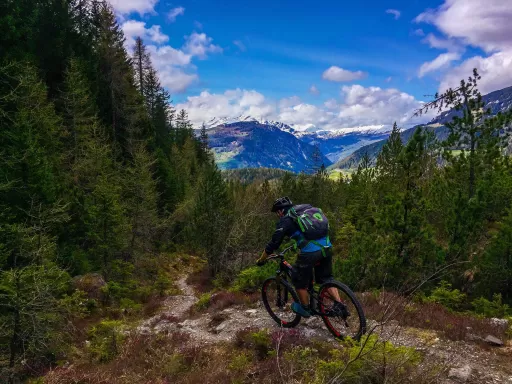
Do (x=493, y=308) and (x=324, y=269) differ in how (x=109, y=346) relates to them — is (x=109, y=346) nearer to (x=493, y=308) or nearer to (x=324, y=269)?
(x=324, y=269)

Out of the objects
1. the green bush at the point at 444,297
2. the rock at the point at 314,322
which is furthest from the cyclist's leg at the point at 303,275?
the green bush at the point at 444,297

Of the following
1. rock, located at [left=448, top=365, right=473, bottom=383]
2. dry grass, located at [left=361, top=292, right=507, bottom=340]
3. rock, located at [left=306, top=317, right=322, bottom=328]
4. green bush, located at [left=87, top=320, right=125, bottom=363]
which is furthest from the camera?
green bush, located at [left=87, top=320, right=125, bottom=363]

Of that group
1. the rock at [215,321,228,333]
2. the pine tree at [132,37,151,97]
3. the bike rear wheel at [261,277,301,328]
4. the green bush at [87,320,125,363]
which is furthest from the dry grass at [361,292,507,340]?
the pine tree at [132,37,151,97]

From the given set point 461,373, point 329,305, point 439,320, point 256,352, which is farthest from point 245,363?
point 439,320

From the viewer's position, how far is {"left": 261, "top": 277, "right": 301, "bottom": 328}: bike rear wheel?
781 centimetres

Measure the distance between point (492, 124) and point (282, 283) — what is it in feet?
50.6

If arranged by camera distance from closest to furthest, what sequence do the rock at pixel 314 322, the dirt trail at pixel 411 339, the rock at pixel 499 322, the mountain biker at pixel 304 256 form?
the dirt trail at pixel 411 339 < the mountain biker at pixel 304 256 < the rock at pixel 499 322 < the rock at pixel 314 322

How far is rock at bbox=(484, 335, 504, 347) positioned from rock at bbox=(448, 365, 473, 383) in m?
1.55

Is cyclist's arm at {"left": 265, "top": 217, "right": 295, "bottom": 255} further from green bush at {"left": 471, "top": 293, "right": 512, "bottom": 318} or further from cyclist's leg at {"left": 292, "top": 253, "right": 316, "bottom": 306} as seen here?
green bush at {"left": 471, "top": 293, "right": 512, "bottom": 318}

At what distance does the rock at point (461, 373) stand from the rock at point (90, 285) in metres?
17.8

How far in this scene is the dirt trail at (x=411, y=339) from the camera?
547 cm

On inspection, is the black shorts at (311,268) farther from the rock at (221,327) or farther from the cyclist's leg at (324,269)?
the rock at (221,327)

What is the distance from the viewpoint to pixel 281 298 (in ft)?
27.6

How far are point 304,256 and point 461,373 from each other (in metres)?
3.19
